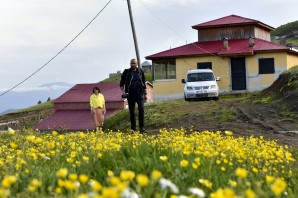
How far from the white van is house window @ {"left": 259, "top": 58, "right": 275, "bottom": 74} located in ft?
25.0

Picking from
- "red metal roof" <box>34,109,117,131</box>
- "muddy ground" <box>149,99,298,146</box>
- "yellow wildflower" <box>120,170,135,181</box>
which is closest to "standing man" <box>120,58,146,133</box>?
"muddy ground" <box>149,99,298,146</box>

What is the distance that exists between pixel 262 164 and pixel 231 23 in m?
34.7

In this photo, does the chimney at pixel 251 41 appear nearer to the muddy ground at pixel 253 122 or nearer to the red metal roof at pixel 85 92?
the red metal roof at pixel 85 92

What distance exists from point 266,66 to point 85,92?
14.0 m

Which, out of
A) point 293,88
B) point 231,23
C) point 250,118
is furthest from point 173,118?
point 231,23

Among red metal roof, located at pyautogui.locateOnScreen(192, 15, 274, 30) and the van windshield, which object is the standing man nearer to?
the van windshield

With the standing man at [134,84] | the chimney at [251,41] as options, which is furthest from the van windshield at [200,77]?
the standing man at [134,84]

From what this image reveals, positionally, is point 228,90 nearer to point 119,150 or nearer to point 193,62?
point 193,62

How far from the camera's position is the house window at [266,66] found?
3731cm

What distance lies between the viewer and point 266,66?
37406 millimetres

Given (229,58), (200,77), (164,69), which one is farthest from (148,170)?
(164,69)

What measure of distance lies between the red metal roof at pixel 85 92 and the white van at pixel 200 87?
275 inches

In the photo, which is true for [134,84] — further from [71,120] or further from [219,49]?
[219,49]

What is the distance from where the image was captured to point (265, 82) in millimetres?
37250
